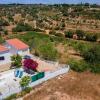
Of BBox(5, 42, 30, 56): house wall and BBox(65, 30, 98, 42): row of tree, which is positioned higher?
BBox(5, 42, 30, 56): house wall

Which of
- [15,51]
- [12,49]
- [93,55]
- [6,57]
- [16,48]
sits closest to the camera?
[6,57]

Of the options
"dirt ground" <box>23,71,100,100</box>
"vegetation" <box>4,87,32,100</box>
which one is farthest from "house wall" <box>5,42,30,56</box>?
"vegetation" <box>4,87,32,100</box>

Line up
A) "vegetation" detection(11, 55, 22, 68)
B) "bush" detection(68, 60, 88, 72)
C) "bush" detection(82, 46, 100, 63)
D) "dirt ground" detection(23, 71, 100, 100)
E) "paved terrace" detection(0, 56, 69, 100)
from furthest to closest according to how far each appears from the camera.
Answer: "bush" detection(82, 46, 100, 63), "vegetation" detection(11, 55, 22, 68), "bush" detection(68, 60, 88, 72), "dirt ground" detection(23, 71, 100, 100), "paved terrace" detection(0, 56, 69, 100)

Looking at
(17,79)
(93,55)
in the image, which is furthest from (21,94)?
(93,55)

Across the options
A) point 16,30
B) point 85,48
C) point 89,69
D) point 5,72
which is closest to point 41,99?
point 5,72

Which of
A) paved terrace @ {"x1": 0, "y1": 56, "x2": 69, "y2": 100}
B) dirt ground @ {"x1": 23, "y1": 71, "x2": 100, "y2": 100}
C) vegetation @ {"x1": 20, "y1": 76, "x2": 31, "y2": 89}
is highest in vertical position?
vegetation @ {"x1": 20, "y1": 76, "x2": 31, "y2": 89}

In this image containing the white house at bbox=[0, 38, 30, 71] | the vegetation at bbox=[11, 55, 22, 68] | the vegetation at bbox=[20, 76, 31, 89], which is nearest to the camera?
the vegetation at bbox=[20, 76, 31, 89]

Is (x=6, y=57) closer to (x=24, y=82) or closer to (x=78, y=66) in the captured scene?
(x=24, y=82)

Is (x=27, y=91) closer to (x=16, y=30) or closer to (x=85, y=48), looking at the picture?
(x=85, y=48)

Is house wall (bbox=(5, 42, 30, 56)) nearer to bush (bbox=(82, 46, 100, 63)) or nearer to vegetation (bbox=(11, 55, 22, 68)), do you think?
vegetation (bbox=(11, 55, 22, 68))
